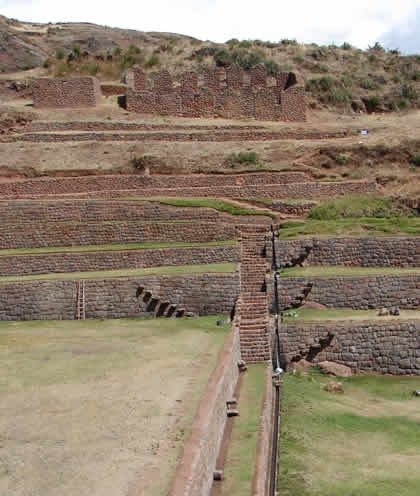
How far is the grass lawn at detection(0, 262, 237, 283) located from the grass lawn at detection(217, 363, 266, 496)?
23.7ft

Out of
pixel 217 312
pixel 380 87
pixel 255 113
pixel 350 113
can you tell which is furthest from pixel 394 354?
pixel 380 87

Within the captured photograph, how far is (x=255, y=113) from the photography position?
42.0m

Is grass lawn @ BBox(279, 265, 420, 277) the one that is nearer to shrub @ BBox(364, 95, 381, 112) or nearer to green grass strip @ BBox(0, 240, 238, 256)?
green grass strip @ BBox(0, 240, 238, 256)

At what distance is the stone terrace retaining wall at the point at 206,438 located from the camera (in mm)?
9695

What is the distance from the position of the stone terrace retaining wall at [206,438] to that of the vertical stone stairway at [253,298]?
3.31m

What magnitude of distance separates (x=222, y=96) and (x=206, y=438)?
33358 mm

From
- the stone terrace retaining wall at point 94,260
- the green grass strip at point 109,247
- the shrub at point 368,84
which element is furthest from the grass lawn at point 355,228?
the shrub at point 368,84

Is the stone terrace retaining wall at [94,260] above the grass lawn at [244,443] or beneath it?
above

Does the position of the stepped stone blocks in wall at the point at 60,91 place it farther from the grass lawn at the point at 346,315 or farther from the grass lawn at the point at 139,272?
the grass lawn at the point at 346,315

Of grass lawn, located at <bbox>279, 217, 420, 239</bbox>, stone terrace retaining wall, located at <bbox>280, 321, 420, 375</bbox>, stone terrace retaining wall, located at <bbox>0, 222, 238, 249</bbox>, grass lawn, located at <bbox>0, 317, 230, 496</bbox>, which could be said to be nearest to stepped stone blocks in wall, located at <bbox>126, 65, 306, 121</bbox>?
stone terrace retaining wall, located at <bbox>0, 222, 238, 249</bbox>

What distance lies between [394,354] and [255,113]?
83.0 feet

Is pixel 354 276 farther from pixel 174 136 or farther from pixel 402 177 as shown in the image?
pixel 174 136

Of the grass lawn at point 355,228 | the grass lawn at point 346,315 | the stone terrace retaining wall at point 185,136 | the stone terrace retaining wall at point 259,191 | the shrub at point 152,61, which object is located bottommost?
the grass lawn at point 346,315

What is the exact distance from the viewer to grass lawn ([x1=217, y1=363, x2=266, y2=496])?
1160 cm
